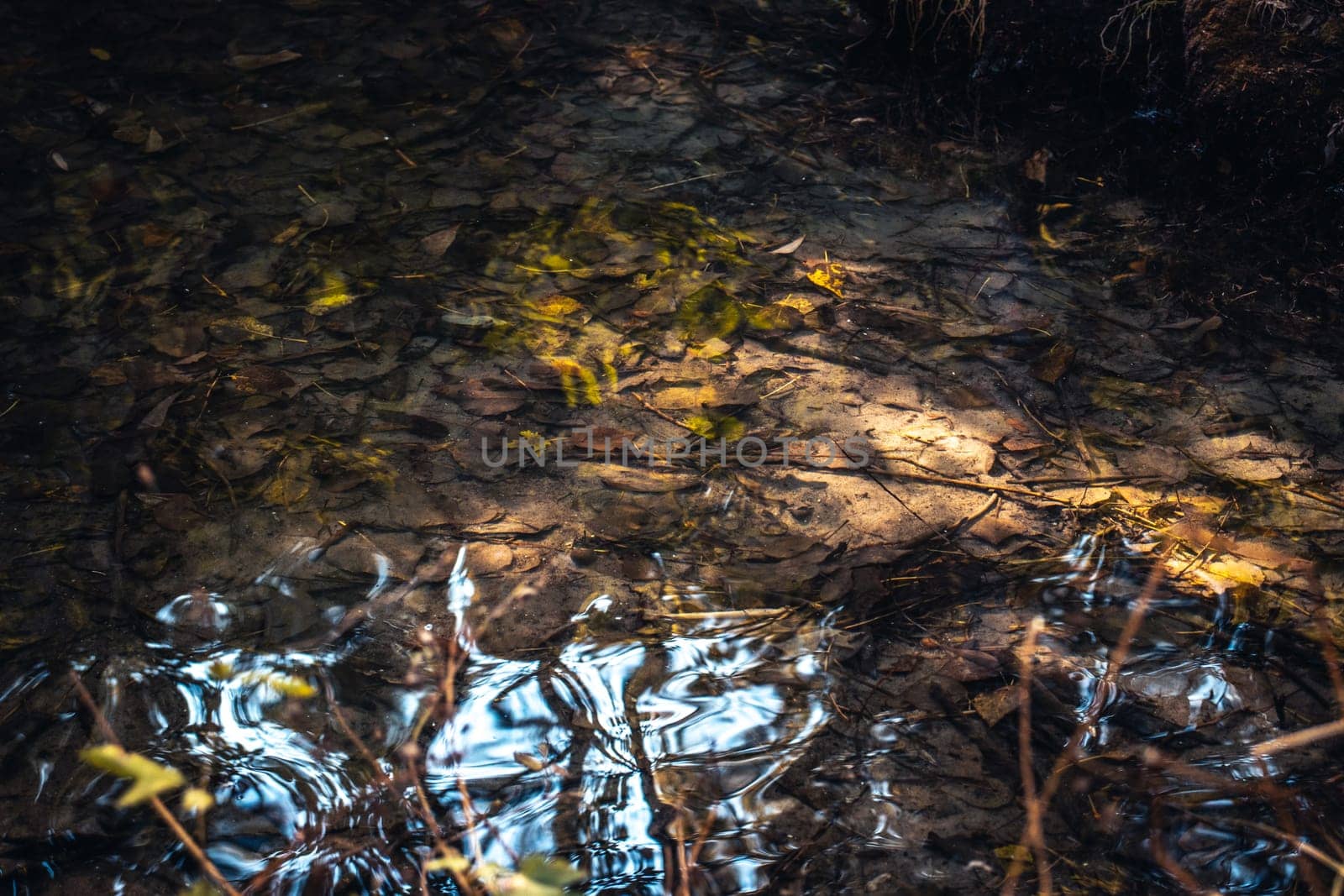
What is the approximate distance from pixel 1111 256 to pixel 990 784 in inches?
58.6

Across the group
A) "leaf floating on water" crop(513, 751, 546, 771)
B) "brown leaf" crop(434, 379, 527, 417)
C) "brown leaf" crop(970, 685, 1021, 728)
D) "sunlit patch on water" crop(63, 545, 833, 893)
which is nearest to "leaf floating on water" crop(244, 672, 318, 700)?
"sunlit patch on water" crop(63, 545, 833, 893)

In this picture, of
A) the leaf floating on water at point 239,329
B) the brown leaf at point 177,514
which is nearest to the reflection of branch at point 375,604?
the brown leaf at point 177,514

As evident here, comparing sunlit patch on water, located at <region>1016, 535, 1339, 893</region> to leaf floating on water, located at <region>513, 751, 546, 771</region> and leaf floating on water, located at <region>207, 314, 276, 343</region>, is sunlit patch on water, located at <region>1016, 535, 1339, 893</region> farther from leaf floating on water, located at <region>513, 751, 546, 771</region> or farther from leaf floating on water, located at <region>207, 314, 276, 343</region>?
leaf floating on water, located at <region>207, 314, 276, 343</region>

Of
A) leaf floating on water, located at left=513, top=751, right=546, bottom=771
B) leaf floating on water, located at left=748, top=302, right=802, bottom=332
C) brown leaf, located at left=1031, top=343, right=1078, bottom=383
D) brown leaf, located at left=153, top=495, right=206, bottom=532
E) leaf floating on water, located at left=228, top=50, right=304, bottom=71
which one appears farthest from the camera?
leaf floating on water, located at left=228, top=50, right=304, bottom=71

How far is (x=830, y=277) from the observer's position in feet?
7.97

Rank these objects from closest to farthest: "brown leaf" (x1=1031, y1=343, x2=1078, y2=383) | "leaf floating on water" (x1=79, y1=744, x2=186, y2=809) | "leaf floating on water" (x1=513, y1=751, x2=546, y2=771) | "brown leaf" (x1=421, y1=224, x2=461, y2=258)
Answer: "leaf floating on water" (x1=79, y1=744, x2=186, y2=809)
"leaf floating on water" (x1=513, y1=751, x2=546, y2=771)
"brown leaf" (x1=1031, y1=343, x2=1078, y2=383)
"brown leaf" (x1=421, y1=224, x2=461, y2=258)

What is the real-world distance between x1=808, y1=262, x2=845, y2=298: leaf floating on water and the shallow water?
0.02 metres

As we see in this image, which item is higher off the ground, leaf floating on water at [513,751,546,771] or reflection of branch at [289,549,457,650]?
reflection of branch at [289,549,457,650]

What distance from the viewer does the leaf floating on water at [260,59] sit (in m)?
3.08

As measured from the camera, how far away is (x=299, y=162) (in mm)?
2752

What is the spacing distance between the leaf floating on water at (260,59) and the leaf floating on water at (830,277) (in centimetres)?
181

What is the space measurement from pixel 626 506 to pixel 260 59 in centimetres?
209

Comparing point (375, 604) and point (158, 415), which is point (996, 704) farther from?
point (158, 415)

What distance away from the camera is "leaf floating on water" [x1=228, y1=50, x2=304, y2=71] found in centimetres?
308
